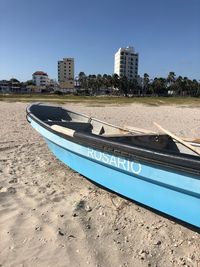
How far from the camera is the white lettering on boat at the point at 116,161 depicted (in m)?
3.59

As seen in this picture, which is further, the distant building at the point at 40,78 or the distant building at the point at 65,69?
the distant building at the point at 65,69

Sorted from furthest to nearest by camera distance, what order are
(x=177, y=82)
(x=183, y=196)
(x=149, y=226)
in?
(x=177, y=82)
(x=149, y=226)
(x=183, y=196)

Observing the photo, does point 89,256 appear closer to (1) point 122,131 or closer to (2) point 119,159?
(2) point 119,159

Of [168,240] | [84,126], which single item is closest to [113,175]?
[168,240]

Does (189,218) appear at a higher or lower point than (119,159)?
lower

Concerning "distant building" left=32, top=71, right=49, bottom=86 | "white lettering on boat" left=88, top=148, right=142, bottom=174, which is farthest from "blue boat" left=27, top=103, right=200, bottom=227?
"distant building" left=32, top=71, right=49, bottom=86

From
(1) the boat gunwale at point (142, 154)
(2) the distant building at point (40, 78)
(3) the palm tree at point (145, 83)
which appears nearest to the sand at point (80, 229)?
(1) the boat gunwale at point (142, 154)

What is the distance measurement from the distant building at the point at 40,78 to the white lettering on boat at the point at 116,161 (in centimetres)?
15098

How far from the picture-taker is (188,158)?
3000 mm

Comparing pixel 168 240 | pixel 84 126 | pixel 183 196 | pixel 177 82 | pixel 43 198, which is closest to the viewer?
pixel 183 196

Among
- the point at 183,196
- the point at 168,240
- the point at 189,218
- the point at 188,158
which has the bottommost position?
the point at 168,240

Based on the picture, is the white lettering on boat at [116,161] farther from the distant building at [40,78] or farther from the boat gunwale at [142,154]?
the distant building at [40,78]

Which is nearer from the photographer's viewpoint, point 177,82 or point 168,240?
point 168,240

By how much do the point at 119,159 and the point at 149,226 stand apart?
903 millimetres
